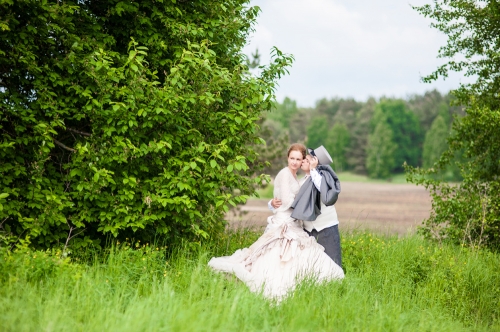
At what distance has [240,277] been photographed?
592 cm

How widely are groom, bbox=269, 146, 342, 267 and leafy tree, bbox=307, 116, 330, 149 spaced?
67.8 meters

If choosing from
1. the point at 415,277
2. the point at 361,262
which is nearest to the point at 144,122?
the point at 361,262

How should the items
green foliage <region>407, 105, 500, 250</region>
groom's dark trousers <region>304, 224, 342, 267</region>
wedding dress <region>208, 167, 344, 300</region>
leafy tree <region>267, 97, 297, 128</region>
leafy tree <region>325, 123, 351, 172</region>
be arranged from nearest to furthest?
wedding dress <region>208, 167, 344, 300</region> → groom's dark trousers <region>304, 224, 342, 267</region> → green foliage <region>407, 105, 500, 250</region> → leafy tree <region>325, 123, 351, 172</region> → leafy tree <region>267, 97, 297, 128</region>

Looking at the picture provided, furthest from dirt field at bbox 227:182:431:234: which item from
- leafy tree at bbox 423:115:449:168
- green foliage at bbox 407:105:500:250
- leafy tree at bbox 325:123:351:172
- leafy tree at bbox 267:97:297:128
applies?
leafy tree at bbox 267:97:297:128

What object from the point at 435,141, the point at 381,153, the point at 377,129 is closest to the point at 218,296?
the point at 435,141

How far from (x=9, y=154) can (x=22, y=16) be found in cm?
171

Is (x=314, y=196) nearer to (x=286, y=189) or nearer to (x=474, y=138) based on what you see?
(x=286, y=189)

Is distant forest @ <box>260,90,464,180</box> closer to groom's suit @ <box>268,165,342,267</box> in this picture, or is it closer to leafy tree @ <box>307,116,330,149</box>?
leafy tree @ <box>307,116,330,149</box>

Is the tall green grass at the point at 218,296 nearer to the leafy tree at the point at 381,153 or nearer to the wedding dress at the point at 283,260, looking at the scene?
the wedding dress at the point at 283,260

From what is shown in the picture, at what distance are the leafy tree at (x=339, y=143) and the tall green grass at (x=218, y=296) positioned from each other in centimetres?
5887

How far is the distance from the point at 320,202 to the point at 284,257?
928 mm

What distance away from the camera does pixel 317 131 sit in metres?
74.5

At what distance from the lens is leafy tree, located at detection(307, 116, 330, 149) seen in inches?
2923

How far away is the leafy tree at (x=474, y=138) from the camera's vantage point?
8.78 metres
